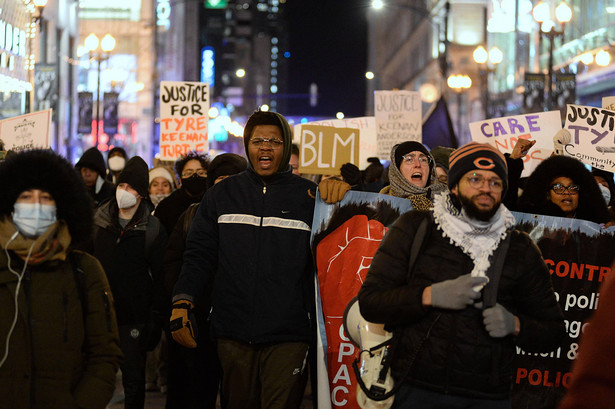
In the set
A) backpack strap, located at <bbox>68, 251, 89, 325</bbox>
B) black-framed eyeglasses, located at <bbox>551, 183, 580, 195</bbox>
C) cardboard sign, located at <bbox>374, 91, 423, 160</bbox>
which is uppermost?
cardboard sign, located at <bbox>374, 91, 423, 160</bbox>

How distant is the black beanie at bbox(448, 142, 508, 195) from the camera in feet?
13.2

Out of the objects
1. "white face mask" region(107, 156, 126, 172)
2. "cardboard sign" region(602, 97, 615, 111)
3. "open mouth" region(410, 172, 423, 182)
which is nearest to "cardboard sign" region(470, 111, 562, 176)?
"cardboard sign" region(602, 97, 615, 111)

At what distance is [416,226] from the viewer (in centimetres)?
407

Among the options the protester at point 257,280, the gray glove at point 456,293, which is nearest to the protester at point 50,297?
the protester at point 257,280

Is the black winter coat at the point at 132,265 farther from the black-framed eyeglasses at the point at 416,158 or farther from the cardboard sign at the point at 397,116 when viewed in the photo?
the cardboard sign at the point at 397,116

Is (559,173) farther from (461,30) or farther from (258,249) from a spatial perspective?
(461,30)

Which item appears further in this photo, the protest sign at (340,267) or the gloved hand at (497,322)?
the protest sign at (340,267)

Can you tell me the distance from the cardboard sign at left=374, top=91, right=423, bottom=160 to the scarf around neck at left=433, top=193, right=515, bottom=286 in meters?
10.2

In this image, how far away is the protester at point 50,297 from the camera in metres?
3.79

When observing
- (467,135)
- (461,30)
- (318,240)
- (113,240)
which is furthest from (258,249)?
(461,30)

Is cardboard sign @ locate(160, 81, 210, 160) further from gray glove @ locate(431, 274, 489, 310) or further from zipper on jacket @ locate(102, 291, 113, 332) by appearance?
gray glove @ locate(431, 274, 489, 310)

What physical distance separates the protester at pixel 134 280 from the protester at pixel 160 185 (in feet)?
9.86

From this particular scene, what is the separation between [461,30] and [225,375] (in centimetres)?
5177

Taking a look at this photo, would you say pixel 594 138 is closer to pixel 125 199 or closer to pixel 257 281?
pixel 125 199
